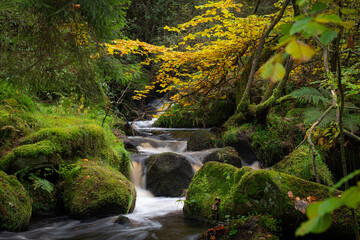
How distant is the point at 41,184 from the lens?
15.4 feet

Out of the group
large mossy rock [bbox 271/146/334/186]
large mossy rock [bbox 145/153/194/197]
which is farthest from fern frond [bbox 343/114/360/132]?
large mossy rock [bbox 145/153/194/197]

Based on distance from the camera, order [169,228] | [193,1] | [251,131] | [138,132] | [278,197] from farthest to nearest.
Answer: [193,1] → [138,132] → [251,131] → [169,228] → [278,197]

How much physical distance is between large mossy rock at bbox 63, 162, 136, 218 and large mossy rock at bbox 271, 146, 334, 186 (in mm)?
3289

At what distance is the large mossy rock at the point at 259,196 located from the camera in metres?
3.33

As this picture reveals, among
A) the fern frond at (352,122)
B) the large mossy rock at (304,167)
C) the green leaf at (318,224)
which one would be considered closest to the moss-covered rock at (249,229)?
the large mossy rock at (304,167)

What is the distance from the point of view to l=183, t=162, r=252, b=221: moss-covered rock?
13.6 ft

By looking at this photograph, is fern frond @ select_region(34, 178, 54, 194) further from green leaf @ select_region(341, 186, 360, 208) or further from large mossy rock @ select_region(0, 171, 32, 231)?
green leaf @ select_region(341, 186, 360, 208)

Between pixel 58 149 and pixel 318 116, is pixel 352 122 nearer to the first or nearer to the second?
pixel 318 116

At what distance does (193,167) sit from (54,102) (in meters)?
5.10

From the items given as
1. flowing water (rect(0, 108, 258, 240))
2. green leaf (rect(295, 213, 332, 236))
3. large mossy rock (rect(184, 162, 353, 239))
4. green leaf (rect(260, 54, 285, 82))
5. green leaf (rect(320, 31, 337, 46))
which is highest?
green leaf (rect(320, 31, 337, 46))

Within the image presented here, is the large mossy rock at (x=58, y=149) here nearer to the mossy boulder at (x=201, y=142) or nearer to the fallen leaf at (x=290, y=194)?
the mossy boulder at (x=201, y=142)

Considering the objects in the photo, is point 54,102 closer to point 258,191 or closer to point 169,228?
point 169,228

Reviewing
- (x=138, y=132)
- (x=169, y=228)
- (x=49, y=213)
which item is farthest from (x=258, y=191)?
(x=138, y=132)

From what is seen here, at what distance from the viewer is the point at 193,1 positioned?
16797 mm
